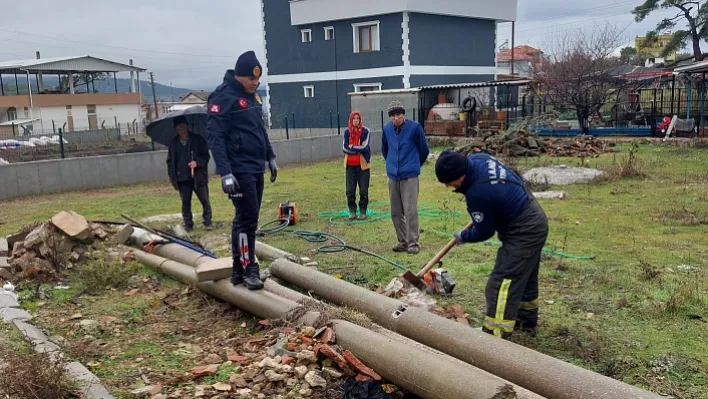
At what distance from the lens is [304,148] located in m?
19.5

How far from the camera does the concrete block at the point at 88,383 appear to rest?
3.54m

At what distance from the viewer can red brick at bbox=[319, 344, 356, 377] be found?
370 centimetres

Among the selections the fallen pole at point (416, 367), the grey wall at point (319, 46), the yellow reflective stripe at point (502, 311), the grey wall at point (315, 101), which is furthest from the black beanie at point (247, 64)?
the grey wall at point (319, 46)

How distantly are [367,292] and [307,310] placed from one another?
0.61m

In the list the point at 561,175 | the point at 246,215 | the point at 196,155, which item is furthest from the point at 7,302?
the point at 561,175

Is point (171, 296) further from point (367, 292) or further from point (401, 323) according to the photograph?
point (401, 323)

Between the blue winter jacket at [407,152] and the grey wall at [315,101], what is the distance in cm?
2303

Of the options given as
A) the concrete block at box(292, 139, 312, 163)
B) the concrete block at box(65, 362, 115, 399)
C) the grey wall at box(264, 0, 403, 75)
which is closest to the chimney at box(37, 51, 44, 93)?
the grey wall at box(264, 0, 403, 75)

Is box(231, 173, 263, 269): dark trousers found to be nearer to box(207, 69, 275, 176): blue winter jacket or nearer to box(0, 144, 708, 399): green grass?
box(207, 69, 275, 176): blue winter jacket

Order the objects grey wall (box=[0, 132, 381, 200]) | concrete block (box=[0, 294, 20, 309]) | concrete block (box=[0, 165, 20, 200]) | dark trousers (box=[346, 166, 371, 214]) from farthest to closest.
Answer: grey wall (box=[0, 132, 381, 200])
concrete block (box=[0, 165, 20, 200])
dark trousers (box=[346, 166, 371, 214])
concrete block (box=[0, 294, 20, 309])

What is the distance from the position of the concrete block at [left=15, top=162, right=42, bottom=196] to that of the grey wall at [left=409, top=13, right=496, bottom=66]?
64.3ft

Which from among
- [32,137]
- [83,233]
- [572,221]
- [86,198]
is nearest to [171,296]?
[83,233]

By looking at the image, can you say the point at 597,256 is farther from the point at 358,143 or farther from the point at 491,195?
the point at 358,143

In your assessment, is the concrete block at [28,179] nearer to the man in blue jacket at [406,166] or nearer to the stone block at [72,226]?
the stone block at [72,226]
